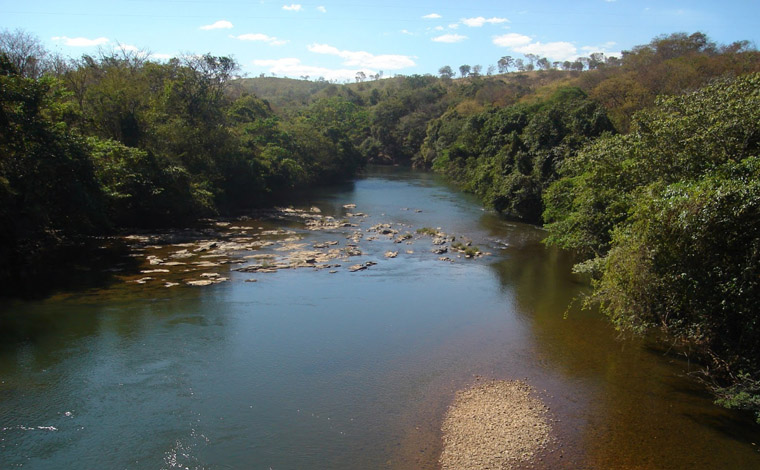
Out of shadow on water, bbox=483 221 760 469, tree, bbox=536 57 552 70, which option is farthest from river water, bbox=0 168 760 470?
tree, bbox=536 57 552 70

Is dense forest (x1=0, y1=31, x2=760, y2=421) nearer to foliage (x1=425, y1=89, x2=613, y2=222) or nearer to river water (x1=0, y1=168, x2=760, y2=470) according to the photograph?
foliage (x1=425, y1=89, x2=613, y2=222)

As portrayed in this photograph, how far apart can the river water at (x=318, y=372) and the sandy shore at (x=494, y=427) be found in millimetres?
352

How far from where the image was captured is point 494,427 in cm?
1345

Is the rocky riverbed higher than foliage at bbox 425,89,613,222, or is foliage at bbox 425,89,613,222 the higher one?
foliage at bbox 425,89,613,222

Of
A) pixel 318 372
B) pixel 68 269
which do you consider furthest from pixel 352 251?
pixel 318 372

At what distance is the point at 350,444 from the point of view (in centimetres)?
1262

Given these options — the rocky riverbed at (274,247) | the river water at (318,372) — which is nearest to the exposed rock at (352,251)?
the rocky riverbed at (274,247)

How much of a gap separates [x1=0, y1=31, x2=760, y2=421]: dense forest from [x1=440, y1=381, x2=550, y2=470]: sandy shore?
14.1 feet

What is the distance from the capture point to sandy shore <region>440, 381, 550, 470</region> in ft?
39.9

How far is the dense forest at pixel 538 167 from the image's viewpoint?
1380 cm

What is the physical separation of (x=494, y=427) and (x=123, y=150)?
1123 inches

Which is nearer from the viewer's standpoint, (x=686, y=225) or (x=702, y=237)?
(x=686, y=225)

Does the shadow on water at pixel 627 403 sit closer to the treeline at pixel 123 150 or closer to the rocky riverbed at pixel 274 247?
the rocky riverbed at pixel 274 247

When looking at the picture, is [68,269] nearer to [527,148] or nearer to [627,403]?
[627,403]
